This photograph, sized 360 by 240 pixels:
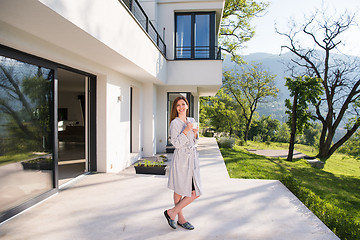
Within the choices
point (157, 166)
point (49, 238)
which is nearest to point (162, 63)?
point (157, 166)

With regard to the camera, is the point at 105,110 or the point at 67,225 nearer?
the point at 67,225

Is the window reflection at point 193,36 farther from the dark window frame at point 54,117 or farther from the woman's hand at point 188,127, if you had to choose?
the woman's hand at point 188,127

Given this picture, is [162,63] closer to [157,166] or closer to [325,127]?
[157,166]

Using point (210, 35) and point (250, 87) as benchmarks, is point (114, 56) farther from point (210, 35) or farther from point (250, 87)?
point (250, 87)

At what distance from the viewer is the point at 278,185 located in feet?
16.3

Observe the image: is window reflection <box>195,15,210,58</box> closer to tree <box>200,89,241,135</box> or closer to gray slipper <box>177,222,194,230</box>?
gray slipper <box>177,222,194,230</box>

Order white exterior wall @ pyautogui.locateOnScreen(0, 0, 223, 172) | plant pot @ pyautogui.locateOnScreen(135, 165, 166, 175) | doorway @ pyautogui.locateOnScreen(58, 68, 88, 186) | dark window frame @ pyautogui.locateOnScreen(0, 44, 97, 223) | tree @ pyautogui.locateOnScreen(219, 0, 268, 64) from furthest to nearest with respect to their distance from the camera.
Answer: tree @ pyautogui.locateOnScreen(219, 0, 268, 64) < plant pot @ pyautogui.locateOnScreen(135, 165, 166, 175) < doorway @ pyautogui.locateOnScreen(58, 68, 88, 186) < dark window frame @ pyautogui.locateOnScreen(0, 44, 97, 223) < white exterior wall @ pyautogui.locateOnScreen(0, 0, 223, 172)

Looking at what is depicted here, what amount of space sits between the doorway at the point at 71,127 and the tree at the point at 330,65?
14.7 m

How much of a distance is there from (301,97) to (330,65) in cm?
783

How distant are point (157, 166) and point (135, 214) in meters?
2.56

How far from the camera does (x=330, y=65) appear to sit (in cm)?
1728

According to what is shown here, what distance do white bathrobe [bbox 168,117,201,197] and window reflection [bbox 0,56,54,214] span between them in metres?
2.18

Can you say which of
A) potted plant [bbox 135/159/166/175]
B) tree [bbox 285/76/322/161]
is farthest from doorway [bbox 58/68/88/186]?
tree [bbox 285/76/322/161]

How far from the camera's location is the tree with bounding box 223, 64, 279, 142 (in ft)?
82.4
